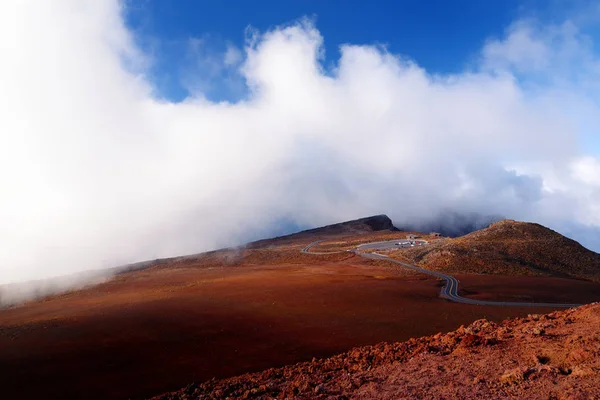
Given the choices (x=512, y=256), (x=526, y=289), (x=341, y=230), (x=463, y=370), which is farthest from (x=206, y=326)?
(x=341, y=230)

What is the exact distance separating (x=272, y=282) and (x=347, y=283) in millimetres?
9023

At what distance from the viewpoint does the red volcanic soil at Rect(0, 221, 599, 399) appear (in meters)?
19.7

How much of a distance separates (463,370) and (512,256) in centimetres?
5705

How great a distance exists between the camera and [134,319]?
96.1ft

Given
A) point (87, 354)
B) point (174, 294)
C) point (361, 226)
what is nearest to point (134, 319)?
point (87, 354)

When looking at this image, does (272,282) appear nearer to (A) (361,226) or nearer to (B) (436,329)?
(B) (436,329)

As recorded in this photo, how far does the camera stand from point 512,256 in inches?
2402

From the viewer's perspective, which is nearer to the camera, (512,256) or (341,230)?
(512,256)

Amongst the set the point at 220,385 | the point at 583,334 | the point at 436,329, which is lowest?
the point at 436,329

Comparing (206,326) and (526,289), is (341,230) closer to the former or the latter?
(526,289)

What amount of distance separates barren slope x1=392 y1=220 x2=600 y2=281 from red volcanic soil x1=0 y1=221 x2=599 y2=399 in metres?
8.28

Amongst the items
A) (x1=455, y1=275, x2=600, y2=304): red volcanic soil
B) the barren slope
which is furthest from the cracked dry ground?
the barren slope

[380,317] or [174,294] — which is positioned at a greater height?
[174,294]

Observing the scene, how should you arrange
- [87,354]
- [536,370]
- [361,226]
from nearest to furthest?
1. [536,370]
2. [87,354]
3. [361,226]
